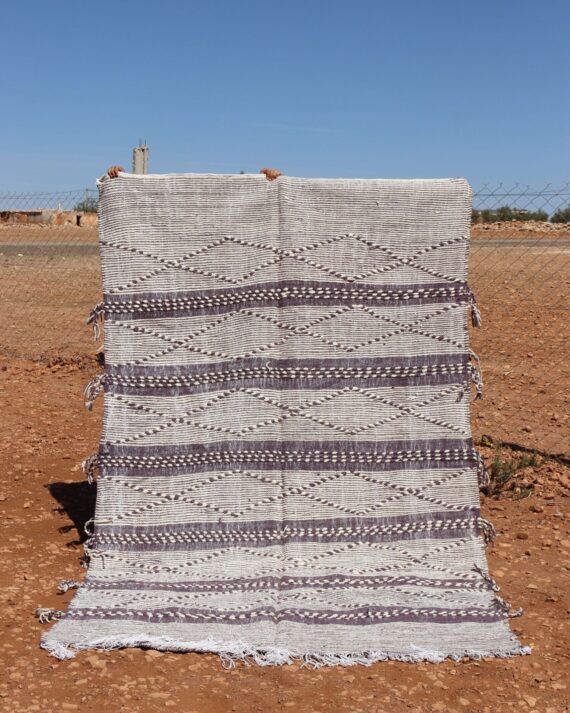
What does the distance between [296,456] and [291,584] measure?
604mm

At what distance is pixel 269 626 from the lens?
3.74 metres

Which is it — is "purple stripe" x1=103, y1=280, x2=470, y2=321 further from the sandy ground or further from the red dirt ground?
the red dirt ground

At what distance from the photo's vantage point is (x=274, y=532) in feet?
14.1

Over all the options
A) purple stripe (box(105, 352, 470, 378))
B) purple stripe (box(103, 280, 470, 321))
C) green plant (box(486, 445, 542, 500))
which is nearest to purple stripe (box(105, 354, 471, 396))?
purple stripe (box(105, 352, 470, 378))

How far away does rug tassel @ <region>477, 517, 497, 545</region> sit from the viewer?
14.3 feet

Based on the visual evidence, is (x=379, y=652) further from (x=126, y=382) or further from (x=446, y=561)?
(x=126, y=382)

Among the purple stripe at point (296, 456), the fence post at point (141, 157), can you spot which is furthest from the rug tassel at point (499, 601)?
the fence post at point (141, 157)

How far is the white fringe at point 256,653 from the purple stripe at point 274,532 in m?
0.71

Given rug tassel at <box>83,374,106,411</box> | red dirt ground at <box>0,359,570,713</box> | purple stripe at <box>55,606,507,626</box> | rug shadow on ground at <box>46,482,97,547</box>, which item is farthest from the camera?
rug shadow on ground at <box>46,482,97,547</box>

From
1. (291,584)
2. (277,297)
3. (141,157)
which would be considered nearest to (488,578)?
(291,584)

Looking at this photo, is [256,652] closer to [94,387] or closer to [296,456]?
[296,456]

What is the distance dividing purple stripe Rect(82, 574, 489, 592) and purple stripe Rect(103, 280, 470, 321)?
1.25 metres

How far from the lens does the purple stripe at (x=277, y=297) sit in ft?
14.3

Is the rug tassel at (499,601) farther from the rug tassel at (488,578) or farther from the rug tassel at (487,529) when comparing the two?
the rug tassel at (487,529)
